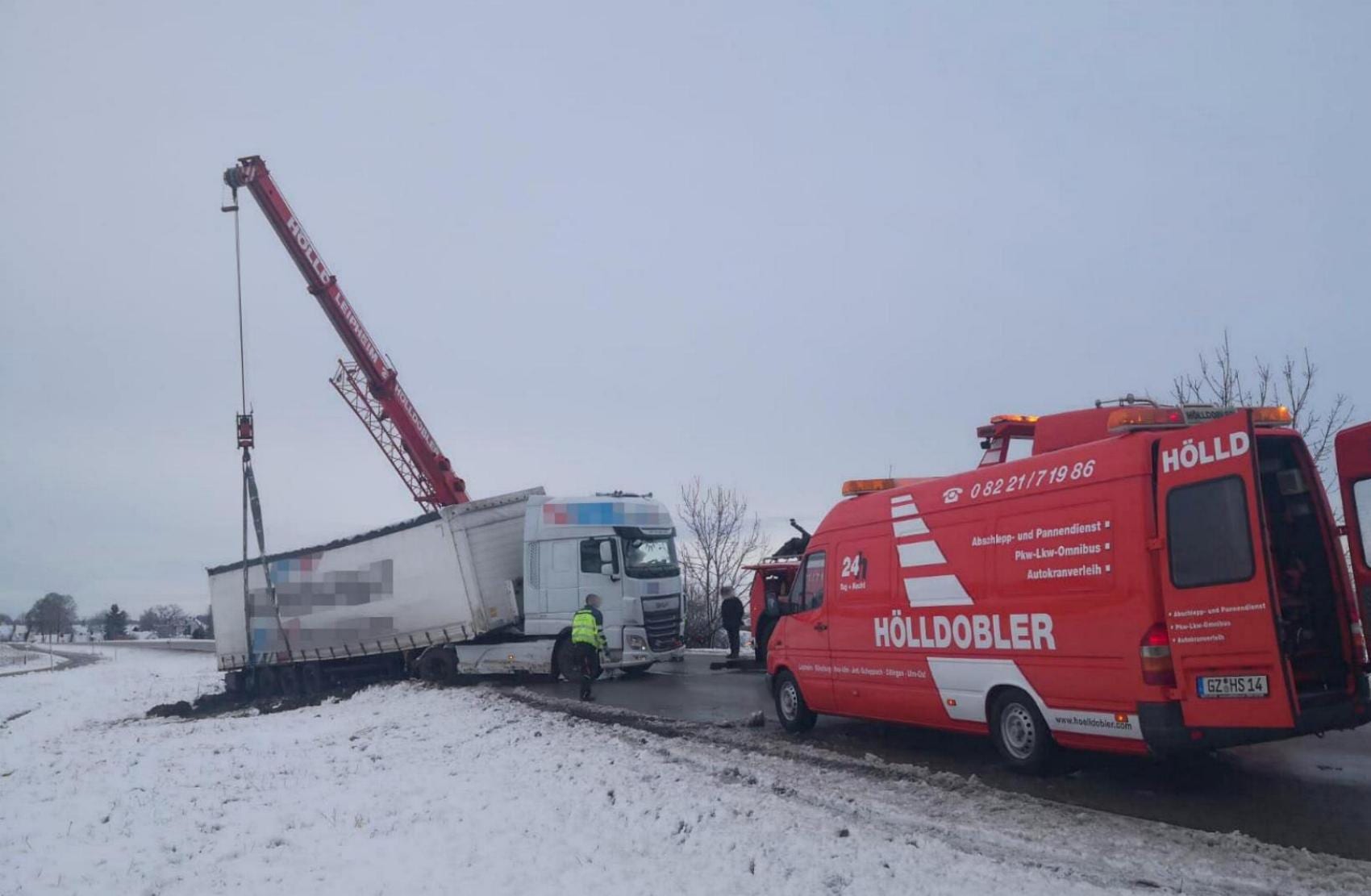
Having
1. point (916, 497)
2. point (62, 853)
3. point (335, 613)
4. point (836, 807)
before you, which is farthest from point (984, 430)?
point (335, 613)

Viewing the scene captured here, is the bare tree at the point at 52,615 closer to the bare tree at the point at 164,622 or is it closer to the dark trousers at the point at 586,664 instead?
the bare tree at the point at 164,622

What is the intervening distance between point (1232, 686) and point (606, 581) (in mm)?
13377

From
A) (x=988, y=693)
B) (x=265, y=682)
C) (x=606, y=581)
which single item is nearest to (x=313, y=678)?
(x=265, y=682)

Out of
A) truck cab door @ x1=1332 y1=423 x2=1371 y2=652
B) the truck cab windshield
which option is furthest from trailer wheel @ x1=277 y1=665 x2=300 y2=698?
truck cab door @ x1=1332 y1=423 x2=1371 y2=652

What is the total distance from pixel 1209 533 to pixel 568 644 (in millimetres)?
13921

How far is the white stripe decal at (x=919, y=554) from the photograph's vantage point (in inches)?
388

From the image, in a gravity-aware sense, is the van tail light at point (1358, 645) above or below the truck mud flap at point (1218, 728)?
above

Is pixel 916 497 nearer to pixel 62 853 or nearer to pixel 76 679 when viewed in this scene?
pixel 62 853

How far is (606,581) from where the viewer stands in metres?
19.3

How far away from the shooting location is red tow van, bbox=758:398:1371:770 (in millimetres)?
7074

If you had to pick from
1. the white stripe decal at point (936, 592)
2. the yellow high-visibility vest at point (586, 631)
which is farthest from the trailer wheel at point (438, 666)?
the white stripe decal at point (936, 592)

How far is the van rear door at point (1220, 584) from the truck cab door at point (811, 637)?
15.3ft

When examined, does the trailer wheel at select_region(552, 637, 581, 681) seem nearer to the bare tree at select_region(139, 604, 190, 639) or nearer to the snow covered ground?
the snow covered ground

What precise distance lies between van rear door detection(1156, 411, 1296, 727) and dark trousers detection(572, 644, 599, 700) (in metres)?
10.3
